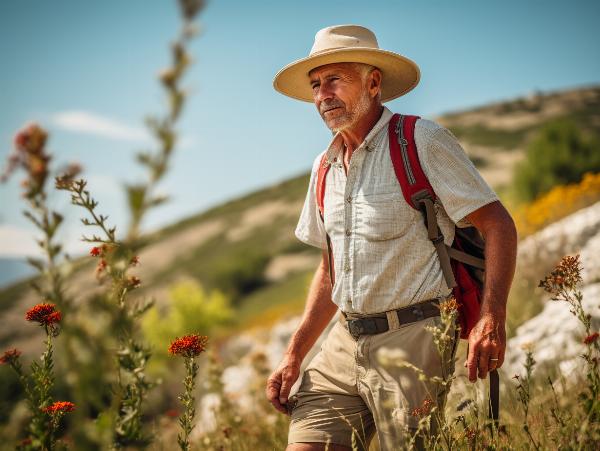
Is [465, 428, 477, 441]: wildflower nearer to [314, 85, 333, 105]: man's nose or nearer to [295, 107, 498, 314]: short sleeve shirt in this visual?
[295, 107, 498, 314]: short sleeve shirt

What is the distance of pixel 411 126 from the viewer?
106 inches

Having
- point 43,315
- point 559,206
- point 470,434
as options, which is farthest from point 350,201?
point 559,206

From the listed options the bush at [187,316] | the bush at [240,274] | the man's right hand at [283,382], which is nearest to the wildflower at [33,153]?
the man's right hand at [283,382]

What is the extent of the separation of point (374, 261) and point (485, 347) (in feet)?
2.15

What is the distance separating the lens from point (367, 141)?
2797 millimetres

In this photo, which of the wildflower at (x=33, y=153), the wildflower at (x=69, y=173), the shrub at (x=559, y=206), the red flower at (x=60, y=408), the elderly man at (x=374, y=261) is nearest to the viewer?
the wildflower at (x=33, y=153)

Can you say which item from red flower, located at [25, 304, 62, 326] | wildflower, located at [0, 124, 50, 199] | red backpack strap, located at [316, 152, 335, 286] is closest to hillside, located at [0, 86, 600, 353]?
red backpack strap, located at [316, 152, 335, 286]

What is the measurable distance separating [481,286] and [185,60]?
201 cm

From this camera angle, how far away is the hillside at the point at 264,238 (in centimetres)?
4797

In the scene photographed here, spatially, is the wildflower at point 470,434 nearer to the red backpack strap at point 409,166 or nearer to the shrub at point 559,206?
the red backpack strap at point 409,166

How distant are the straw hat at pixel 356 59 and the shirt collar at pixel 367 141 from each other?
0.93 ft

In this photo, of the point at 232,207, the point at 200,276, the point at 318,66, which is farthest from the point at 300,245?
the point at 318,66

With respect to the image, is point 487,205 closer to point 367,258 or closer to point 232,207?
point 367,258

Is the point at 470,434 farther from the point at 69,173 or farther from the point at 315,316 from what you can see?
the point at 69,173
